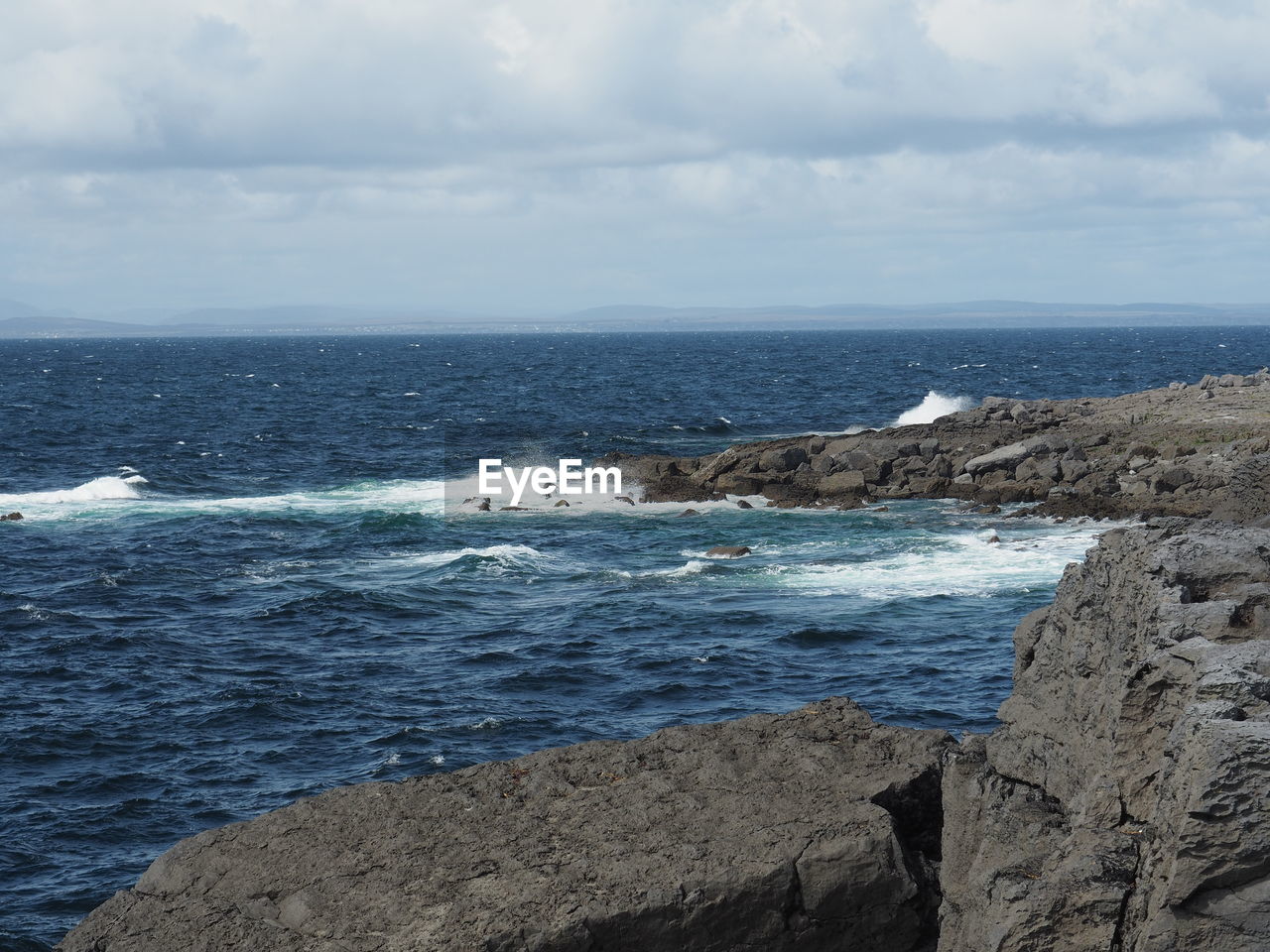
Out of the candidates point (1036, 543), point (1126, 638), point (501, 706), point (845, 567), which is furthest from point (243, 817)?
point (1036, 543)

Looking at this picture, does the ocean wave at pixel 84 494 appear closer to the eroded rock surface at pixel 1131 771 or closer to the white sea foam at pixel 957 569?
the white sea foam at pixel 957 569

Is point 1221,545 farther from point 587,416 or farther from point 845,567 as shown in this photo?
point 587,416

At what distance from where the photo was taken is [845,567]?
3625 cm

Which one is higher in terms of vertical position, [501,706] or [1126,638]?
[1126,638]

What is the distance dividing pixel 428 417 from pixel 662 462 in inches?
1298

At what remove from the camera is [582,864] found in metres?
11.0

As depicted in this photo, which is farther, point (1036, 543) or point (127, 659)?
point (1036, 543)

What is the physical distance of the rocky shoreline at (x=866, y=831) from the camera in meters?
8.84

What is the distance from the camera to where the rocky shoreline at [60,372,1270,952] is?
8844mm

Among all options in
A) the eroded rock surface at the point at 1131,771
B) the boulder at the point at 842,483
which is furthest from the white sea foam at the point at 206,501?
the eroded rock surface at the point at 1131,771

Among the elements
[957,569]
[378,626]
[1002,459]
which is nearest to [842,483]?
[1002,459]

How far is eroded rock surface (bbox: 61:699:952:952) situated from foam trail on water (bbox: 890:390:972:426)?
60.5m

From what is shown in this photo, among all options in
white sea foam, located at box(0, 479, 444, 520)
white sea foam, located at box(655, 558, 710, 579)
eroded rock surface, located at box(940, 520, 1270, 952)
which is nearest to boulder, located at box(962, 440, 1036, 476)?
white sea foam, located at box(655, 558, 710, 579)

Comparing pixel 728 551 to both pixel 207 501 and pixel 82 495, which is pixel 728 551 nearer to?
pixel 207 501
